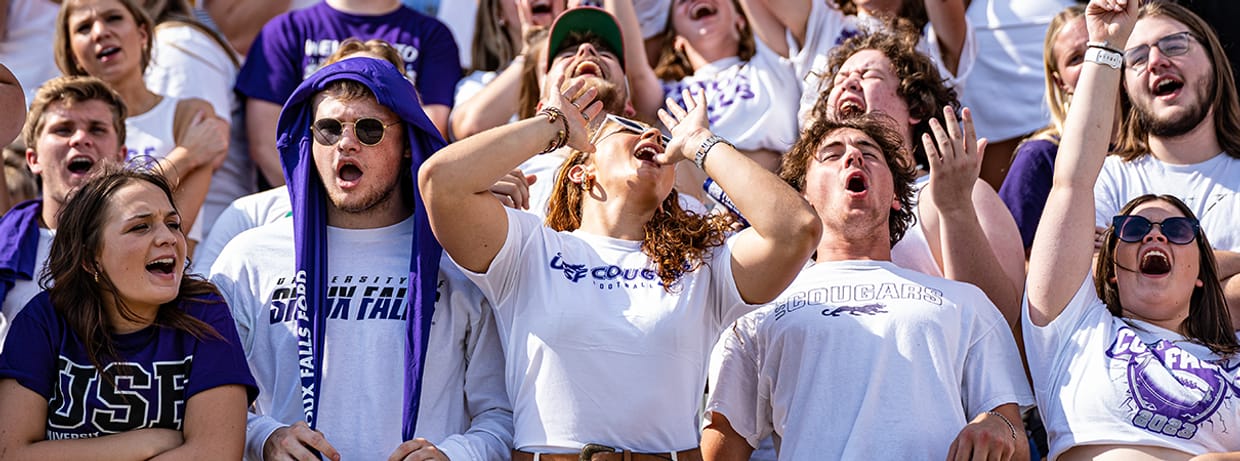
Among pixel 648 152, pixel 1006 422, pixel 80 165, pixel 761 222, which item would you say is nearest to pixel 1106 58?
pixel 1006 422

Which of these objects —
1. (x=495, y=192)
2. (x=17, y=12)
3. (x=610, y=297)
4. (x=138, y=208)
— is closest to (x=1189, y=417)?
(x=610, y=297)

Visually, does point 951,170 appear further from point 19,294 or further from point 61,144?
point 61,144

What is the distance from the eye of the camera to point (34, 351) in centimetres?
405

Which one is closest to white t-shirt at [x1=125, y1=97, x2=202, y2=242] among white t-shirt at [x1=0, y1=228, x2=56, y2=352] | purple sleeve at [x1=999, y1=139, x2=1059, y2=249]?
white t-shirt at [x1=0, y1=228, x2=56, y2=352]

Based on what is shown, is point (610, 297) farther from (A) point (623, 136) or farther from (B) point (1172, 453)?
(B) point (1172, 453)

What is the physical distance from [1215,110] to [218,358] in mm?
3669

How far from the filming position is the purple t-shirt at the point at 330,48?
6539 mm

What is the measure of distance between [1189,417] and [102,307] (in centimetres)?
308

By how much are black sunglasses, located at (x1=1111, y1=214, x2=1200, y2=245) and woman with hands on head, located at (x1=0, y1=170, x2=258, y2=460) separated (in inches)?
106

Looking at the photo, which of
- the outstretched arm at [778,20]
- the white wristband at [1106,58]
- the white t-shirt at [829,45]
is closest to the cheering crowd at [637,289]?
the white wristband at [1106,58]

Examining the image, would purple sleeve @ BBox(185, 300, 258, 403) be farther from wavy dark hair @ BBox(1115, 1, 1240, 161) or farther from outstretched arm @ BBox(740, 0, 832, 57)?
wavy dark hair @ BBox(1115, 1, 1240, 161)

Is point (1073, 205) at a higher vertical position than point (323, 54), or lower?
lower

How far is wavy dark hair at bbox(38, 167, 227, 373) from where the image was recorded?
4100 millimetres

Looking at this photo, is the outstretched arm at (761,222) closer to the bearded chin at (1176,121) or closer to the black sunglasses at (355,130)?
the black sunglasses at (355,130)
